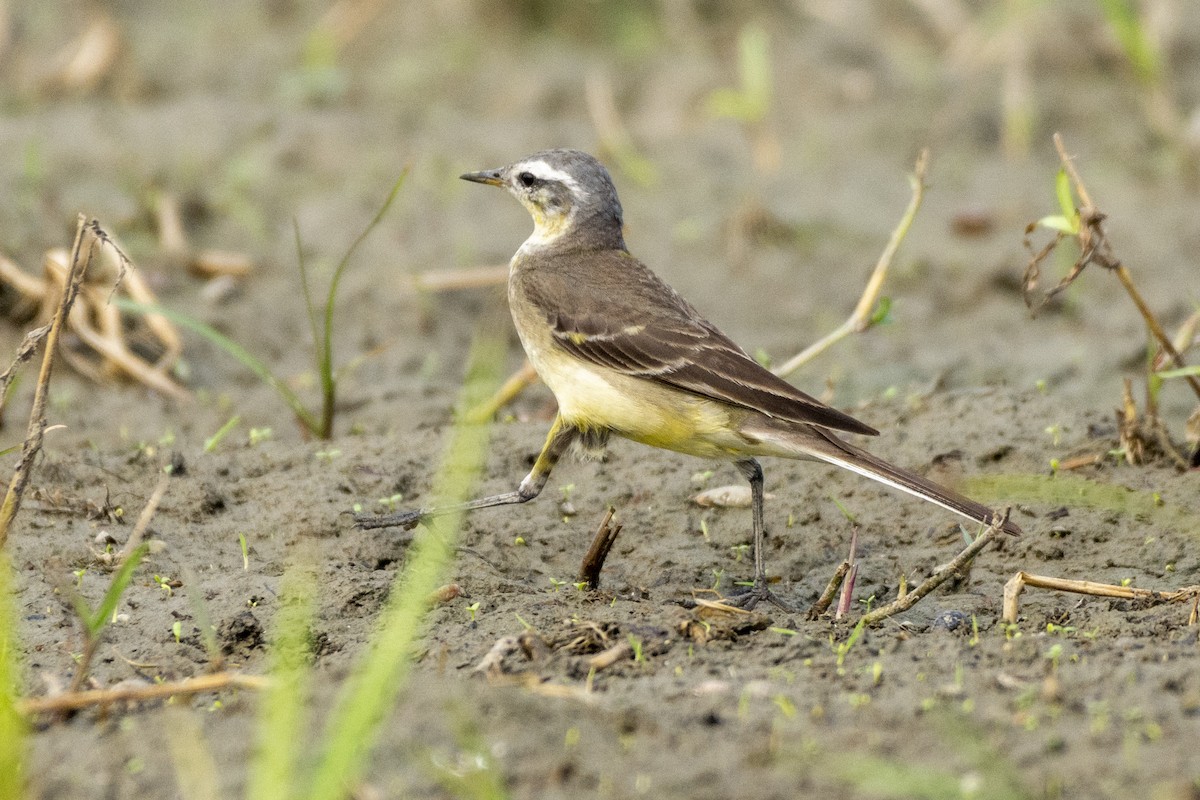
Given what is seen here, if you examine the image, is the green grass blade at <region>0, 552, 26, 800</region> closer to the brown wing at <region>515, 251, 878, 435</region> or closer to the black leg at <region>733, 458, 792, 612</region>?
the black leg at <region>733, 458, 792, 612</region>

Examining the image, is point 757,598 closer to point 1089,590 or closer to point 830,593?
point 830,593

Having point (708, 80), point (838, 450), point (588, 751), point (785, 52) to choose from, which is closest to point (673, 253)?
point (708, 80)

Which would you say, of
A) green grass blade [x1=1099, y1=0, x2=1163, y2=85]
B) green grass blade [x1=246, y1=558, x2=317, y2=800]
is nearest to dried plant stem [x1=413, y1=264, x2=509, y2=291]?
green grass blade [x1=246, y1=558, x2=317, y2=800]

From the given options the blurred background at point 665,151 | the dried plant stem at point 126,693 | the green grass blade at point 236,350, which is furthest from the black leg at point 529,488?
the blurred background at point 665,151

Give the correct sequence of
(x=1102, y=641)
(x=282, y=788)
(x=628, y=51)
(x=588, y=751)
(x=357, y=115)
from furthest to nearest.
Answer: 1. (x=628, y=51)
2. (x=357, y=115)
3. (x=1102, y=641)
4. (x=588, y=751)
5. (x=282, y=788)

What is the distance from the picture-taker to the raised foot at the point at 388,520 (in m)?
5.65

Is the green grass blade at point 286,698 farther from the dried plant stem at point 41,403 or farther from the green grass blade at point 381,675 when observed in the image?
the dried plant stem at point 41,403

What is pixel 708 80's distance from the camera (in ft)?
39.1

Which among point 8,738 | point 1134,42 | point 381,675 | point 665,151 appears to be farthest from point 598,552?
point 1134,42

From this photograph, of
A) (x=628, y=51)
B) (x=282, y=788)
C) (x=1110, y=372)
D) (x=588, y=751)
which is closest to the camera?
(x=282, y=788)

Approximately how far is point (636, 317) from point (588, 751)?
2.63 m

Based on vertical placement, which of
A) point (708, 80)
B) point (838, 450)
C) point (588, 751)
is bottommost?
point (588, 751)

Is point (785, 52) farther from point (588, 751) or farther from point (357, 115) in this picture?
point (588, 751)

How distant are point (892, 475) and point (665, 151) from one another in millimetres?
6559
